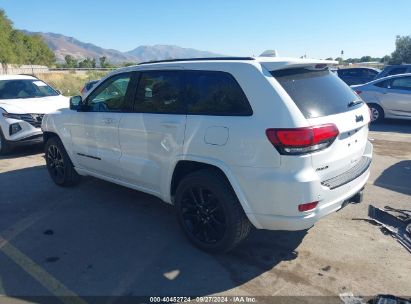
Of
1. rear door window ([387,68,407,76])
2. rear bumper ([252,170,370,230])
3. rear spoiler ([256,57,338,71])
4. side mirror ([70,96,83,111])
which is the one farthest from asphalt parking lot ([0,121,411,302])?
rear door window ([387,68,407,76])

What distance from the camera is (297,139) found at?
3.06 metres

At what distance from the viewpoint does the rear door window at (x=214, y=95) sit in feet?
11.1

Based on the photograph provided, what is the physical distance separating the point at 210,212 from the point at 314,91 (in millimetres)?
1474

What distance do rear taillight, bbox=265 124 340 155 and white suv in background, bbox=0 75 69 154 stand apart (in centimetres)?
602

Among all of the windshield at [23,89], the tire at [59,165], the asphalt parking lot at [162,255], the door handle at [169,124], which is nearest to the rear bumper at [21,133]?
the windshield at [23,89]

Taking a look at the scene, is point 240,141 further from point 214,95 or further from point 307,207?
point 307,207

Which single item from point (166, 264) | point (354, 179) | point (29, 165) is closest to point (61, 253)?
point (166, 264)

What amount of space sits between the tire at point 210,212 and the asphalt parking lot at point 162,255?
172mm

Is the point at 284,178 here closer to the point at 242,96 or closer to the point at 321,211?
the point at 321,211

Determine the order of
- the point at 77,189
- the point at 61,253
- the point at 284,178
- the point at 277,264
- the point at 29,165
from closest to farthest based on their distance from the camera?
the point at 284,178 → the point at 277,264 → the point at 61,253 → the point at 77,189 → the point at 29,165

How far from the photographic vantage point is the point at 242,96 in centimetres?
337

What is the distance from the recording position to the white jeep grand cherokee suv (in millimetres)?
3139

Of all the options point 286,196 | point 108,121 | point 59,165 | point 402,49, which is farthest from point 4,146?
point 402,49

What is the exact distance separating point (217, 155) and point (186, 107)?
0.66m
